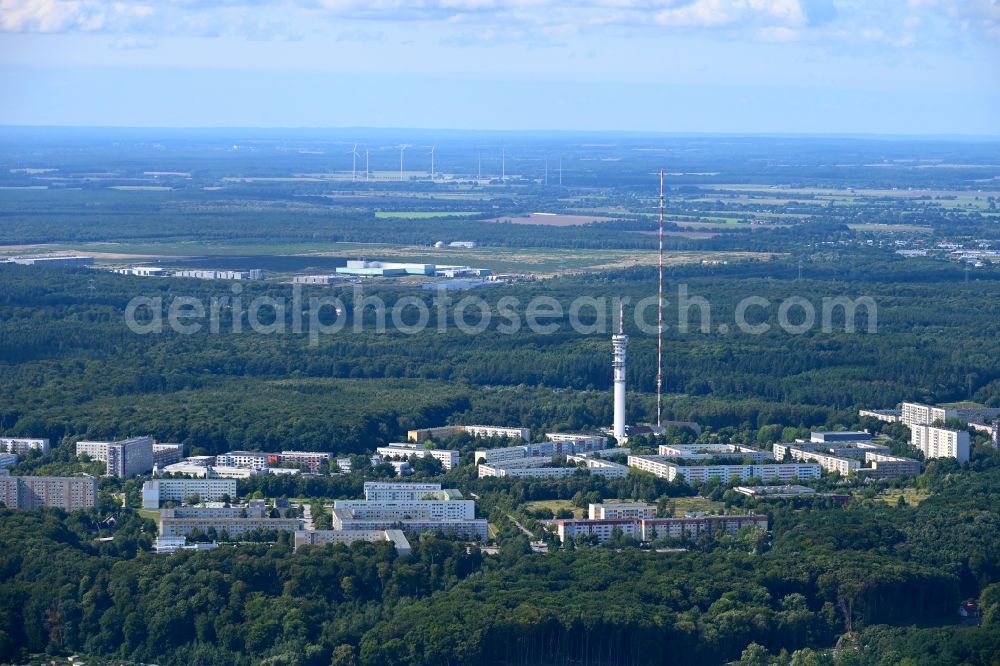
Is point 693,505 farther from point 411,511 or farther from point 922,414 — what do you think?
point 922,414

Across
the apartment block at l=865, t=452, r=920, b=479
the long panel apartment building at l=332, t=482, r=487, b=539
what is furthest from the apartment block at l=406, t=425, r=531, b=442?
the apartment block at l=865, t=452, r=920, b=479

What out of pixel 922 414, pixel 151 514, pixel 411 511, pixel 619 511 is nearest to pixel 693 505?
pixel 619 511

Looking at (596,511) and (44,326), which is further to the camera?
(44,326)

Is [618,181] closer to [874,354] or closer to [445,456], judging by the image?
[874,354]

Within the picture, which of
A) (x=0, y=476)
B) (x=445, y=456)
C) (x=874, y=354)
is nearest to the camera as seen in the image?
(x=0, y=476)

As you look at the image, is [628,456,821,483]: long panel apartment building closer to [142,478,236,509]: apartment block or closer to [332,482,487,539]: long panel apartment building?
[332,482,487,539]: long panel apartment building

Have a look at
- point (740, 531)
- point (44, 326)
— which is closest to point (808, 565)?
point (740, 531)
